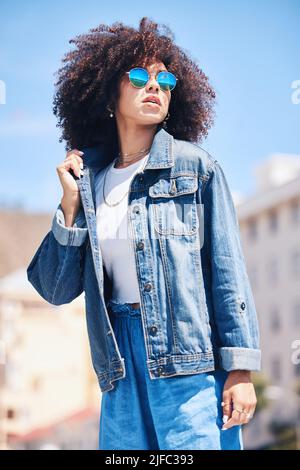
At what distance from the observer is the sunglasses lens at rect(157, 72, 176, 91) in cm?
219

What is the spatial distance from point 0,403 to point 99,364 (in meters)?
31.1

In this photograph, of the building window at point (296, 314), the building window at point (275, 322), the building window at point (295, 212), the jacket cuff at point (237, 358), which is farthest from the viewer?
the building window at point (275, 322)

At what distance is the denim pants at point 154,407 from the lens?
201 cm

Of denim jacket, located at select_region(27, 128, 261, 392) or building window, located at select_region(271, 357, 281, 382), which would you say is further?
building window, located at select_region(271, 357, 281, 382)

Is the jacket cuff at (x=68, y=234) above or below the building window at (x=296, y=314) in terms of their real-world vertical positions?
above

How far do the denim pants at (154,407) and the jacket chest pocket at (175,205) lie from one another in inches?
8.1

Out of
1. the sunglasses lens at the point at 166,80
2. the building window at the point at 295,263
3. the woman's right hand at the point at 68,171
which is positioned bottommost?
the woman's right hand at the point at 68,171

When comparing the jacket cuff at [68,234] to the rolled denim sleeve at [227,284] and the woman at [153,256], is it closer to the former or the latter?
the woman at [153,256]

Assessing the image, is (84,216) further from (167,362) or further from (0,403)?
(0,403)

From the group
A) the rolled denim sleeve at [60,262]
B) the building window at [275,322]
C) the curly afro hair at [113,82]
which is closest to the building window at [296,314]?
the building window at [275,322]

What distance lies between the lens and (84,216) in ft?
7.09

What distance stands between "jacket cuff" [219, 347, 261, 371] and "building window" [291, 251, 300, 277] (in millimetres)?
35748

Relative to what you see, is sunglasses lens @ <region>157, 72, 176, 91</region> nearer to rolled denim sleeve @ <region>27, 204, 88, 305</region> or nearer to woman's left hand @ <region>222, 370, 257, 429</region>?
rolled denim sleeve @ <region>27, 204, 88, 305</region>

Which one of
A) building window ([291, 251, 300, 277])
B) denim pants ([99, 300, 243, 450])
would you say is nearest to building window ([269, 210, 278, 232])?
building window ([291, 251, 300, 277])
